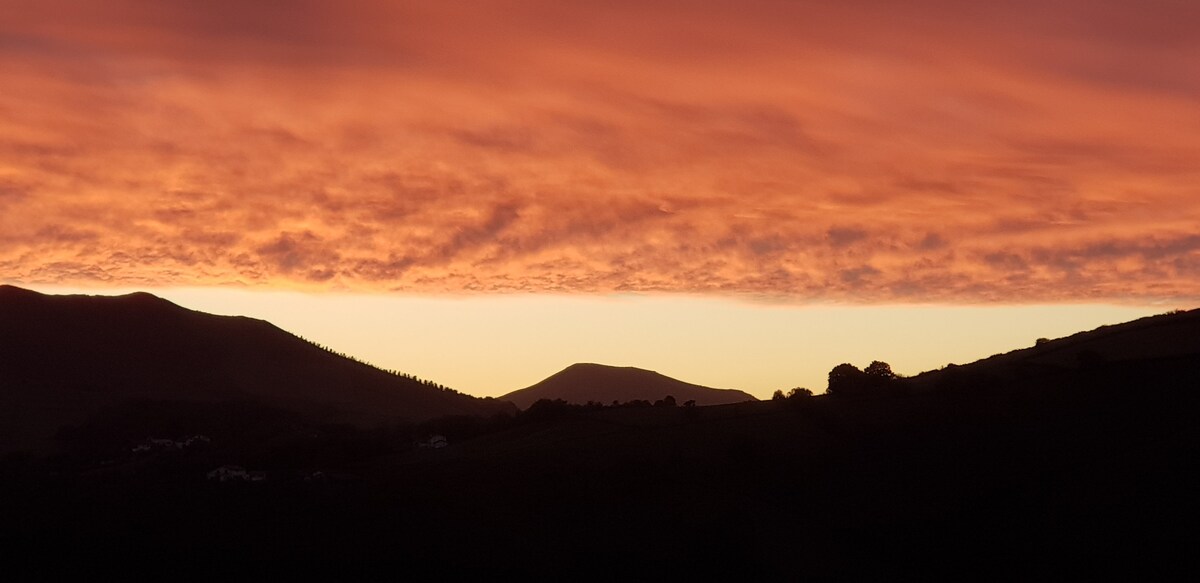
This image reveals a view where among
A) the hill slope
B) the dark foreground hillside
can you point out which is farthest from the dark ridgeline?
the hill slope

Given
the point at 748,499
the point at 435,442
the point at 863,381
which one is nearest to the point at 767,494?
the point at 748,499

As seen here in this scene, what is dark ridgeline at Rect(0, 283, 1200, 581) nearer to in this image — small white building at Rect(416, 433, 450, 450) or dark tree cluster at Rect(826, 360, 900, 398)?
dark tree cluster at Rect(826, 360, 900, 398)

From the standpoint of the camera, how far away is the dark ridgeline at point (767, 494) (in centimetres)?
7262

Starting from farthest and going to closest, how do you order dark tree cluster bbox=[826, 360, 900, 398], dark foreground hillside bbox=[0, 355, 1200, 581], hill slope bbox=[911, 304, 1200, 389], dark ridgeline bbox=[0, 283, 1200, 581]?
1. dark tree cluster bbox=[826, 360, 900, 398]
2. hill slope bbox=[911, 304, 1200, 389]
3. dark ridgeline bbox=[0, 283, 1200, 581]
4. dark foreground hillside bbox=[0, 355, 1200, 581]

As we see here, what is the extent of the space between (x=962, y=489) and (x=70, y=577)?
66.0 metres

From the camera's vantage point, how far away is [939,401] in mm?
109000

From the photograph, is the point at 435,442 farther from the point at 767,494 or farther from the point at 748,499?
the point at 748,499

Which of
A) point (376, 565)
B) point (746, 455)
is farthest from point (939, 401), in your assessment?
point (376, 565)

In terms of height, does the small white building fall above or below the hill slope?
below

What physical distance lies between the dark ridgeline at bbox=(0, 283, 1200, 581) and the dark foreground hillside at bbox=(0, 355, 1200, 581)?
0.25 m

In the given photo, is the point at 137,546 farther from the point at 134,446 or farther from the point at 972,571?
the point at 134,446

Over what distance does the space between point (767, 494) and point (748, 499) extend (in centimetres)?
212

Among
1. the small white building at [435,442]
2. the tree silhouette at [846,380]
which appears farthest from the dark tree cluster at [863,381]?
the small white building at [435,442]

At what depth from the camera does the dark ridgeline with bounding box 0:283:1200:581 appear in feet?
238
